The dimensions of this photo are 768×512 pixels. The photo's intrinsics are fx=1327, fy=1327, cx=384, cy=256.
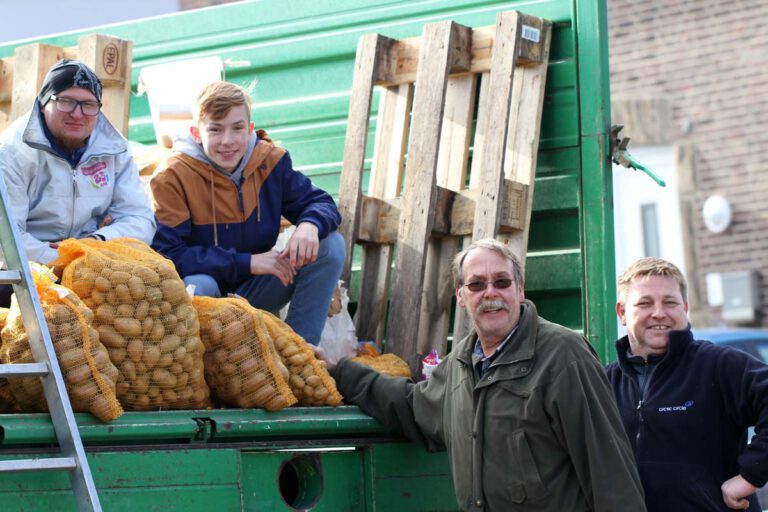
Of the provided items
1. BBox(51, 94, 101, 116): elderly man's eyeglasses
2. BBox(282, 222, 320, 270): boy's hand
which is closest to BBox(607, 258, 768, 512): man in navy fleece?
BBox(282, 222, 320, 270): boy's hand

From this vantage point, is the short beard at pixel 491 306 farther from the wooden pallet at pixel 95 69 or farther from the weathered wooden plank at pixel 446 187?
the wooden pallet at pixel 95 69

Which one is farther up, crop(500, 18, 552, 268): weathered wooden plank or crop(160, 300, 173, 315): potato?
crop(500, 18, 552, 268): weathered wooden plank

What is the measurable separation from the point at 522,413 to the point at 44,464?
4.38 ft

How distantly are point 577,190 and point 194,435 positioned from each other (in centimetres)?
213

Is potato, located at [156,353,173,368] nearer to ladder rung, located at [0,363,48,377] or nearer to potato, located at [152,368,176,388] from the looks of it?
potato, located at [152,368,176,388]

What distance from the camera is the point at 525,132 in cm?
519

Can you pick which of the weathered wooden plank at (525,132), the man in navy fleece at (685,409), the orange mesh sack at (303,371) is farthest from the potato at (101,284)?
the weathered wooden plank at (525,132)

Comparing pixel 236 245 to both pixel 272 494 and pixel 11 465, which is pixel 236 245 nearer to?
pixel 272 494

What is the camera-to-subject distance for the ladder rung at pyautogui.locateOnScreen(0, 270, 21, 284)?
3.44 m

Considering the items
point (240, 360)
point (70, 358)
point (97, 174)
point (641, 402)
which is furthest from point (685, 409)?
point (97, 174)

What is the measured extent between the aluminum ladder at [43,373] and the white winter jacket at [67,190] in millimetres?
515

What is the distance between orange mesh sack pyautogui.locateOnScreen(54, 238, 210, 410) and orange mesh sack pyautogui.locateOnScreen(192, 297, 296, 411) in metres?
0.10

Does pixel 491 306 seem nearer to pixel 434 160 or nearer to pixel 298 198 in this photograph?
pixel 298 198

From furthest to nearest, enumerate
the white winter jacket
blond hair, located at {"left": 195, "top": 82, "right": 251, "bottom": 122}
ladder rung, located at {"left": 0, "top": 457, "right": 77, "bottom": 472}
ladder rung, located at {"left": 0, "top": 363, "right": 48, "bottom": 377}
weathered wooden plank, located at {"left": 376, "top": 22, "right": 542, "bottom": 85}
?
weathered wooden plank, located at {"left": 376, "top": 22, "right": 542, "bottom": 85} < blond hair, located at {"left": 195, "top": 82, "right": 251, "bottom": 122} < the white winter jacket < ladder rung, located at {"left": 0, "top": 363, "right": 48, "bottom": 377} < ladder rung, located at {"left": 0, "top": 457, "right": 77, "bottom": 472}
